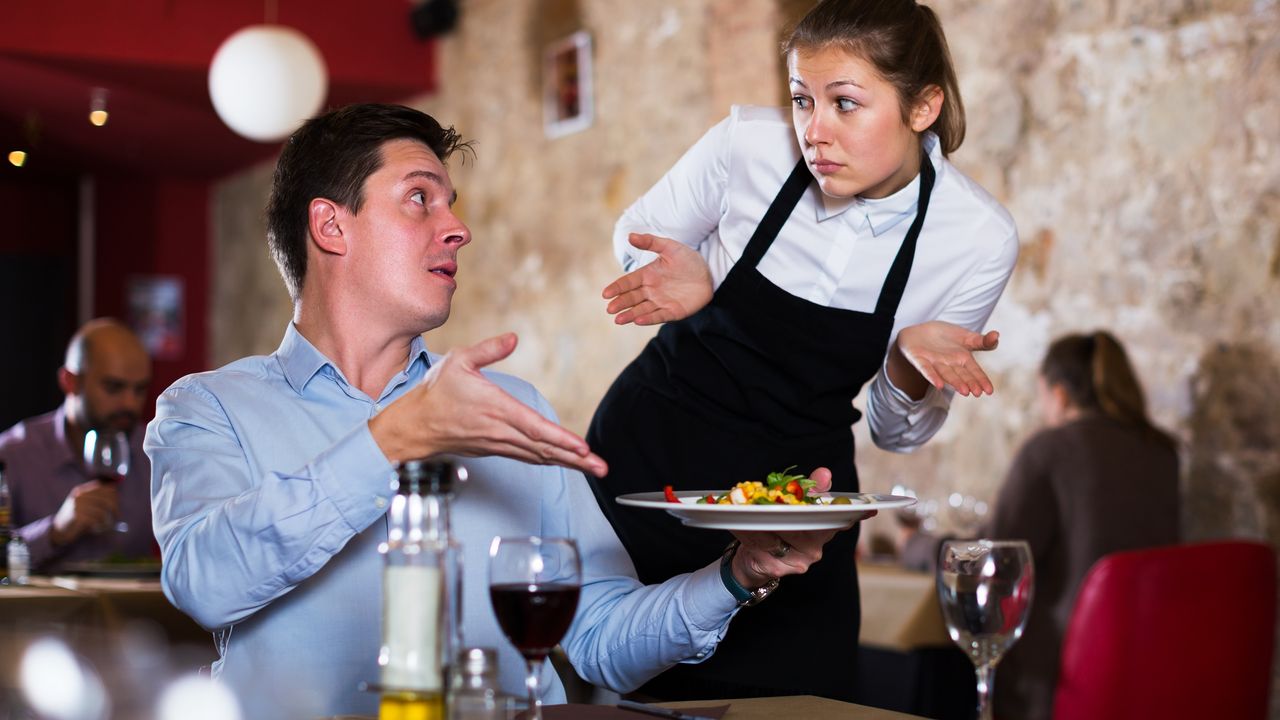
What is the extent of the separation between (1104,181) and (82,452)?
2997mm

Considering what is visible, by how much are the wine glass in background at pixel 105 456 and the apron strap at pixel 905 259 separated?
5.53 ft

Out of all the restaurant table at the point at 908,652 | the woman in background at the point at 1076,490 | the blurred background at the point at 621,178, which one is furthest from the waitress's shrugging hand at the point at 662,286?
the blurred background at the point at 621,178

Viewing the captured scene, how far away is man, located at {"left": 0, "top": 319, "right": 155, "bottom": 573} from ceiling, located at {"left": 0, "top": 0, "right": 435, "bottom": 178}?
11.6ft

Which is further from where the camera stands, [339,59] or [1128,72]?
[339,59]

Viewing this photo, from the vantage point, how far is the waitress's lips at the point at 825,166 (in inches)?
73.2

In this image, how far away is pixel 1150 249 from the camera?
12.4ft

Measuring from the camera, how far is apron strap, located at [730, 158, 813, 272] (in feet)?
6.59

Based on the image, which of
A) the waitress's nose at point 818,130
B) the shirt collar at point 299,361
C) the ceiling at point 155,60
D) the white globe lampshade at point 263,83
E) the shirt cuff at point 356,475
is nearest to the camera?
the shirt cuff at point 356,475

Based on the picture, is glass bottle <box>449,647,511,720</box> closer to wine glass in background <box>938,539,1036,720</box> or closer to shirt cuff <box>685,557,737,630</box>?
shirt cuff <box>685,557,737,630</box>

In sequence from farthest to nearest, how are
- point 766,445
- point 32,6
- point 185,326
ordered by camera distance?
1. point 185,326
2. point 32,6
3. point 766,445

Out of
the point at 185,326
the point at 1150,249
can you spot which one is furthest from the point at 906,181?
the point at 185,326

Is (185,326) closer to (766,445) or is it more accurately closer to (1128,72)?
(1128,72)

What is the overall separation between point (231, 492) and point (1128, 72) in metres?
3.21

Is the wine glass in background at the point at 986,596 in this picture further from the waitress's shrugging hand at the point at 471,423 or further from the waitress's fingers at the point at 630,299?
the waitress's fingers at the point at 630,299
